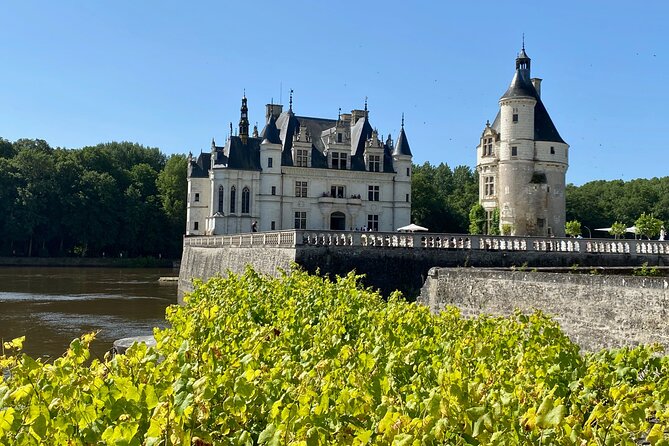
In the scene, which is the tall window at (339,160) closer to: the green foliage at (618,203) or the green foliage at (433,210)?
the green foliage at (433,210)

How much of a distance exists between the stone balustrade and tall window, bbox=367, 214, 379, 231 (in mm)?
20894

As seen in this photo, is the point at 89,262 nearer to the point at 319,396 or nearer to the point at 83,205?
the point at 83,205

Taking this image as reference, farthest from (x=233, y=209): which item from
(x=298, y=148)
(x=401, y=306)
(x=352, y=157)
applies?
(x=401, y=306)

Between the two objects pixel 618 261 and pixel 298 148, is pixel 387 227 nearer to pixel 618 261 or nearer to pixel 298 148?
pixel 298 148

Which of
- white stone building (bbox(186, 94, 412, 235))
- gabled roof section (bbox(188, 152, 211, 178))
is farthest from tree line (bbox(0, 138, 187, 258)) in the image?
white stone building (bbox(186, 94, 412, 235))

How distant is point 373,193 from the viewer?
155 ft

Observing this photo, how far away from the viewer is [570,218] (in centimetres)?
7294

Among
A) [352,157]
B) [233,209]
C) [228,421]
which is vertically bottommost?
[228,421]

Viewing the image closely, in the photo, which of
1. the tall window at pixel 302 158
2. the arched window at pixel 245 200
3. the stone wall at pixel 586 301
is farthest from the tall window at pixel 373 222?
the stone wall at pixel 586 301

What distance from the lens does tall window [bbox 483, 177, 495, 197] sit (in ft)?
138

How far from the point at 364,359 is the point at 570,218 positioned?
236 ft

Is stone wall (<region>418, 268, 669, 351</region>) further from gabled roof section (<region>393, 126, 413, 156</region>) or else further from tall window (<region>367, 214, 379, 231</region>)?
gabled roof section (<region>393, 126, 413, 156</region>)

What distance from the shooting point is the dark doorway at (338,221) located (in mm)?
46441

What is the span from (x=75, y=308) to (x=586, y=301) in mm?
21051
